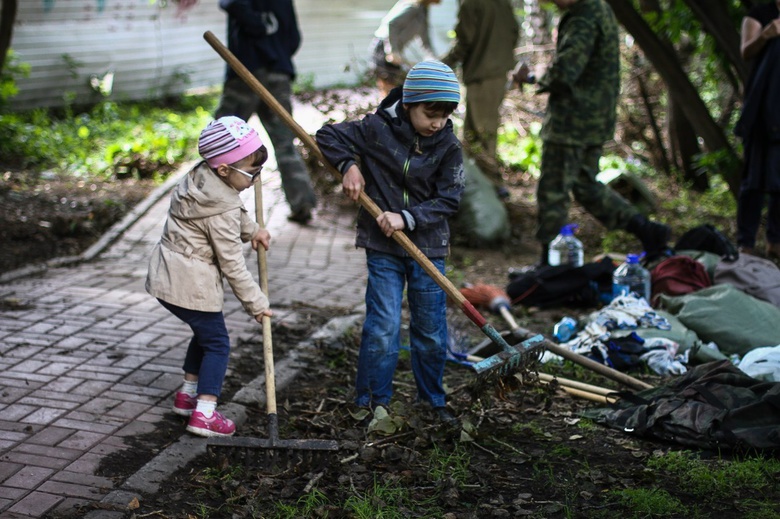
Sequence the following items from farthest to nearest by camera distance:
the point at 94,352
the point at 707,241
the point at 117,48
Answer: the point at 117,48 < the point at 707,241 < the point at 94,352

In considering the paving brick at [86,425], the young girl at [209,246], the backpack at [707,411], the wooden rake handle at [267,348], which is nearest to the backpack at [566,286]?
the backpack at [707,411]

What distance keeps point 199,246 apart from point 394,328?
102 centimetres

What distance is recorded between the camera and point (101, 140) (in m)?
11.8

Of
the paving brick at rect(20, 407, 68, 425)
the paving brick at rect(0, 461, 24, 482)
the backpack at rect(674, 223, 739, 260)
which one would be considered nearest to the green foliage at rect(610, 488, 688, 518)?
the paving brick at rect(0, 461, 24, 482)

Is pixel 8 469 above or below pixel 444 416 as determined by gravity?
below

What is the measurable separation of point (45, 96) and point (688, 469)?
37.6ft

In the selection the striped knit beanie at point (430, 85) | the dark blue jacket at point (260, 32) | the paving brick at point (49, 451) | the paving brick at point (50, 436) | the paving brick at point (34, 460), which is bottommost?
the paving brick at point (34, 460)

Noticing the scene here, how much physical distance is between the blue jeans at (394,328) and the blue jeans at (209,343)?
26.9 inches

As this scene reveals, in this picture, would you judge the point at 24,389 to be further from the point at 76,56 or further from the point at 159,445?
the point at 76,56

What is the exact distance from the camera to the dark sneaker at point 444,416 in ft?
14.4

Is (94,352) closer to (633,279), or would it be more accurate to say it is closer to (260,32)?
(633,279)

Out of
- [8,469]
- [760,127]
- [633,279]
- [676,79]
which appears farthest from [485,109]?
[8,469]

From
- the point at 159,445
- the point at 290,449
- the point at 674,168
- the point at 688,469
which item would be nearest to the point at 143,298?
the point at 159,445

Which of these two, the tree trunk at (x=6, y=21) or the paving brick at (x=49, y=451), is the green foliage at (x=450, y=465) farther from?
the tree trunk at (x=6, y=21)
